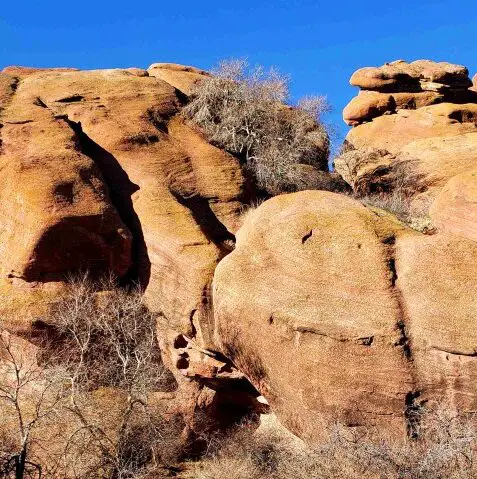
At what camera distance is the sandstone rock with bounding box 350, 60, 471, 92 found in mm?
25312

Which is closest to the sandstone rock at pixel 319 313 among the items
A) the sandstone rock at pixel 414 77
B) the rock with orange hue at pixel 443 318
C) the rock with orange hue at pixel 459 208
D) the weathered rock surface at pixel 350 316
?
the weathered rock surface at pixel 350 316

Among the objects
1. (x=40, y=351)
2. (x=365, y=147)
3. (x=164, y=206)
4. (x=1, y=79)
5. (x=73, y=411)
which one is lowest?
(x=73, y=411)

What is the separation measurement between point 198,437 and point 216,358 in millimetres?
2042

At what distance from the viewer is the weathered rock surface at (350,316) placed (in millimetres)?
10898

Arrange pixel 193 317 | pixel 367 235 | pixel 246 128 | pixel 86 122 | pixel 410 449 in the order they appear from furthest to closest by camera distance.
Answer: pixel 246 128 → pixel 86 122 → pixel 193 317 → pixel 367 235 → pixel 410 449

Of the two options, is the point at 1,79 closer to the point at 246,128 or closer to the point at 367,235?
the point at 246,128

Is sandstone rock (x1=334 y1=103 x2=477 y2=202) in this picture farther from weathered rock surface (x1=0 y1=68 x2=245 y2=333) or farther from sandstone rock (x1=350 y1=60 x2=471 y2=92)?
weathered rock surface (x1=0 y1=68 x2=245 y2=333)

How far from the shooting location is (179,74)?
23.5 metres

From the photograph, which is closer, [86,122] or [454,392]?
[454,392]

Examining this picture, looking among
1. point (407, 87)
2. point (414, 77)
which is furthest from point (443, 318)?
point (414, 77)

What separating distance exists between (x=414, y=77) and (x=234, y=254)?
16.2m

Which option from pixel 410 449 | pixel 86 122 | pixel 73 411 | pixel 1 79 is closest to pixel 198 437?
pixel 73 411

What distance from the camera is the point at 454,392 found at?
10.8 metres

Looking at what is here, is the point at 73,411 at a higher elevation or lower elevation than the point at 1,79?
lower
